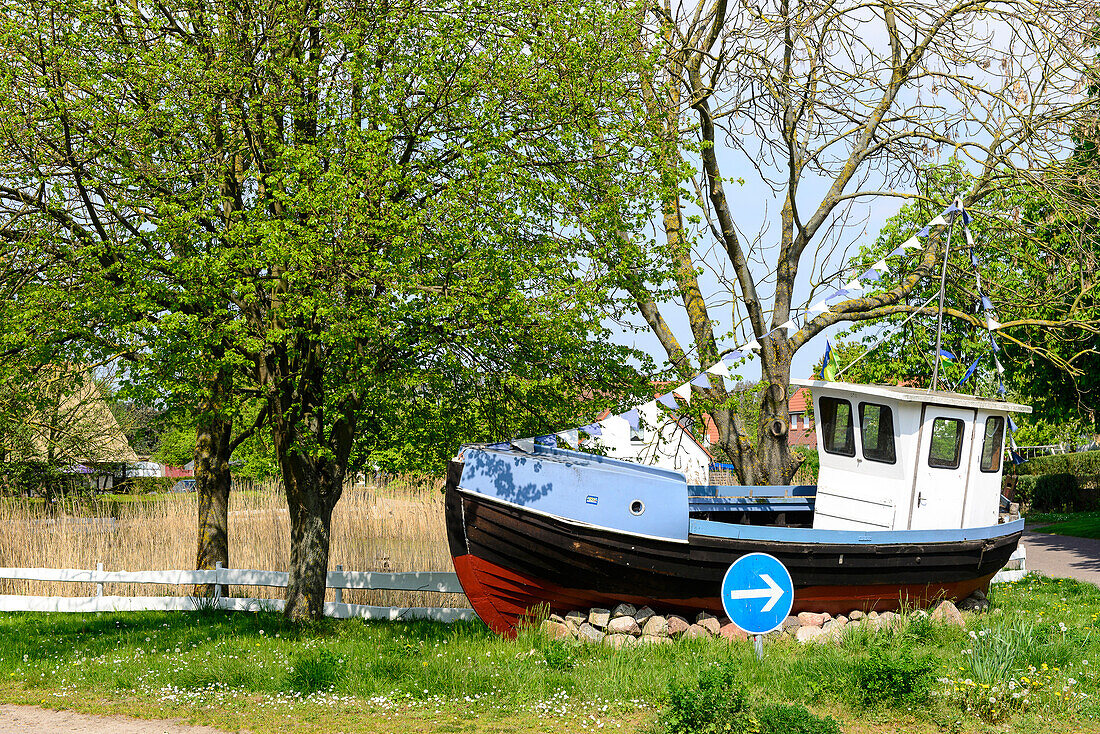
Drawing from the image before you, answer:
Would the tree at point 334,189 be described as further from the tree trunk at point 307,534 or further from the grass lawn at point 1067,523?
the grass lawn at point 1067,523

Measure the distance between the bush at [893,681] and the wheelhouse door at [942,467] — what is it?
410cm

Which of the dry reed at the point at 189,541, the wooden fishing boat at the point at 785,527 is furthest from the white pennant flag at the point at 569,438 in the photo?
the dry reed at the point at 189,541

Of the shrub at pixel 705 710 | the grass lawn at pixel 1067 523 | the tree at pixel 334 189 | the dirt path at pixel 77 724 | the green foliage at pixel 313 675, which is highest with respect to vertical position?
the tree at pixel 334 189

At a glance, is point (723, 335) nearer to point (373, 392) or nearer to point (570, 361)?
point (570, 361)

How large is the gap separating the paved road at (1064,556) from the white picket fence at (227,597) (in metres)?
11.6

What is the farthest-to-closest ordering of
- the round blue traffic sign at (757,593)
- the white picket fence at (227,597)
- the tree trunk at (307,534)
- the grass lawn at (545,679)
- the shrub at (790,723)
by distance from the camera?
the white picket fence at (227,597) → the tree trunk at (307,534) → the grass lawn at (545,679) → the round blue traffic sign at (757,593) → the shrub at (790,723)

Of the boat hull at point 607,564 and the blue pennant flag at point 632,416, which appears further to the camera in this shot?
the blue pennant flag at point 632,416

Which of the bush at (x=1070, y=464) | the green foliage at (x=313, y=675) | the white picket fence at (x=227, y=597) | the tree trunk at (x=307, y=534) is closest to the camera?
the green foliage at (x=313, y=675)

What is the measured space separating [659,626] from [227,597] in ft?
25.9

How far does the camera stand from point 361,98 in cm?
1063

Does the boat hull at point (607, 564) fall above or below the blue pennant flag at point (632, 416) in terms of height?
below

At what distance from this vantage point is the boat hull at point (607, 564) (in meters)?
10.0

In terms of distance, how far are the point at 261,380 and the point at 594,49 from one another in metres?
6.12

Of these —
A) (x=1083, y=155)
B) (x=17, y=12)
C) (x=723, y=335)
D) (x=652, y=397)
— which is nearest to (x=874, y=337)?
(x=1083, y=155)
